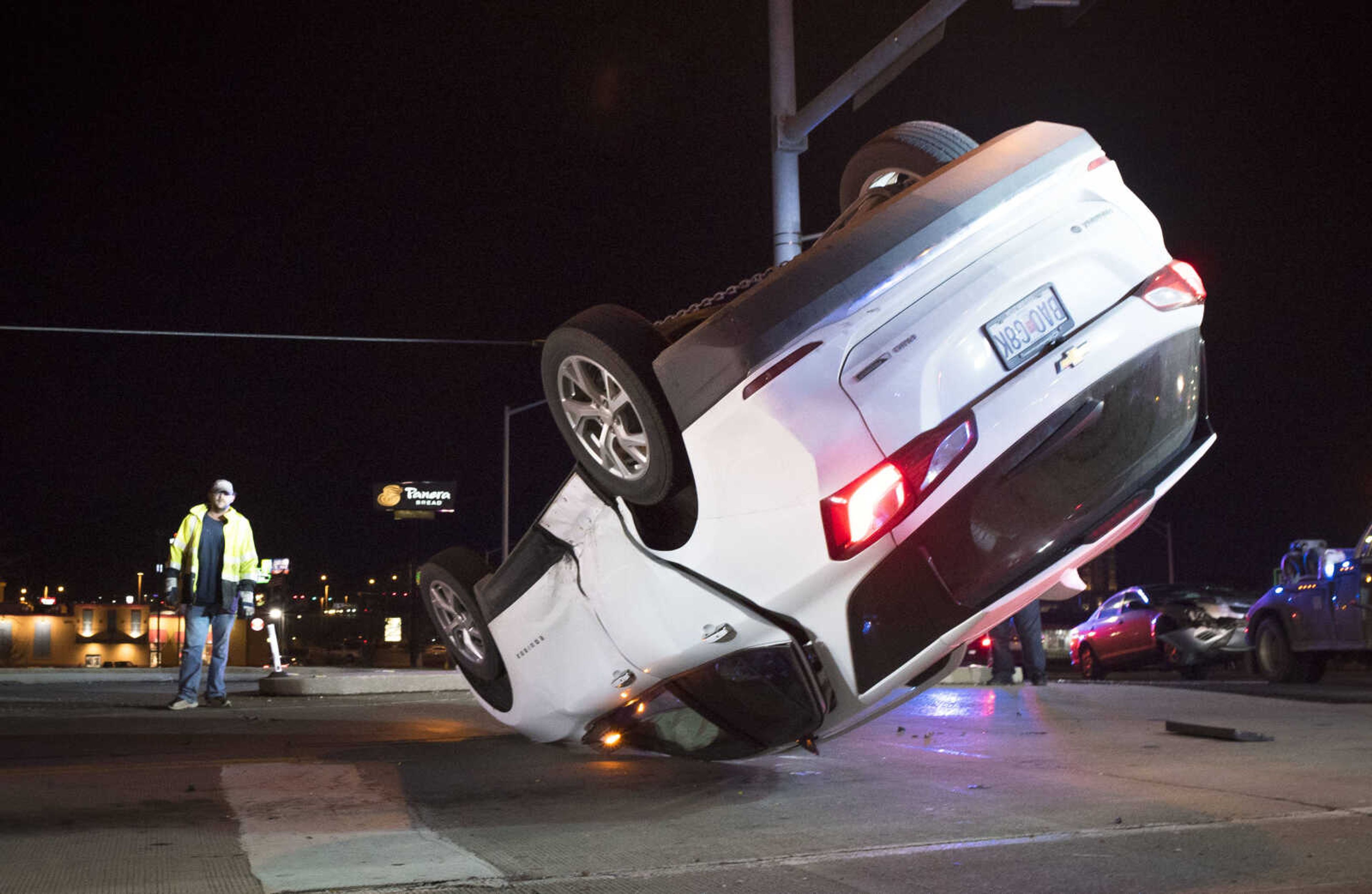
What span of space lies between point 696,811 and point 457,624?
1.64 m

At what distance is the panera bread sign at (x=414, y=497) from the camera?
47281 mm

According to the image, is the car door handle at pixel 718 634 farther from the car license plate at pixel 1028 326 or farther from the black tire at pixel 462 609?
the black tire at pixel 462 609

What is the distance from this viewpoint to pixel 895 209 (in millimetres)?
4434

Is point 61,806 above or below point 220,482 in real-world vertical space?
below

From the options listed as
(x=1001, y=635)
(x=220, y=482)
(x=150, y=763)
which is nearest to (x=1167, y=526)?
(x=1001, y=635)

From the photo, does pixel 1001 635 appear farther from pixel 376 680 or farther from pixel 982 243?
pixel 982 243

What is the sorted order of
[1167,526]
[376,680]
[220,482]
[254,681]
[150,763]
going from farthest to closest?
[1167,526] → [254,681] → [376,680] → [220,482] → [150,763]

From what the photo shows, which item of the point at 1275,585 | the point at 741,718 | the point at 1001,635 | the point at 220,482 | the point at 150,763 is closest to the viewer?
the point at 741,718

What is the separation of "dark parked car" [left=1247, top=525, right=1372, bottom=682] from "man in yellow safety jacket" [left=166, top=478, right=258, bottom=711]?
10.4m

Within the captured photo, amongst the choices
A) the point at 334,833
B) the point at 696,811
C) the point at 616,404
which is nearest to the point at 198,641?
the point at 334,833

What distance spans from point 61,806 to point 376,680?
7695 millimetres

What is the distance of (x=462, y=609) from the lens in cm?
608

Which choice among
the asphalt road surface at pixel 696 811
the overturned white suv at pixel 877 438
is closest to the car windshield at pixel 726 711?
the overturned white suv at pixel 877 438

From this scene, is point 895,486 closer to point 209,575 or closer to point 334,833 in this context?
point 334,833
